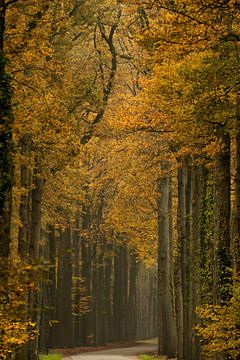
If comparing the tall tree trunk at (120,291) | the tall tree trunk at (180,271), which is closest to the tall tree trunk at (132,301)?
the tall tree trunk at (120,291)

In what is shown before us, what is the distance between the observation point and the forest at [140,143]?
1346cm

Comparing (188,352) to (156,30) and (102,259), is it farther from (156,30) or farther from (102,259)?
(102,259)

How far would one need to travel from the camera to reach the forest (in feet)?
44.2

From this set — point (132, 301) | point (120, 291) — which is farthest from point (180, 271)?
point (132, 301)

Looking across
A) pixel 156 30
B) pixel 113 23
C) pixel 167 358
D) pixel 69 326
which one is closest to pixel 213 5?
pixel 156 30

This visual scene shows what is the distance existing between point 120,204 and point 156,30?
754 inches

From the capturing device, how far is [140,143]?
928 inches

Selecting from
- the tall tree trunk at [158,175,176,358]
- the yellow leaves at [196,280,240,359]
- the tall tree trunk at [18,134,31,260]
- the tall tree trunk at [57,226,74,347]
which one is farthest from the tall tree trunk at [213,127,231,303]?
the tall tree trunk at [57,226,74,347]

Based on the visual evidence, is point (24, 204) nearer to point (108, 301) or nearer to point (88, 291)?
point (88, 291)

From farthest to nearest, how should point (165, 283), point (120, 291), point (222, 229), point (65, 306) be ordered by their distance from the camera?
point (120, 291), point (65, 306), point (165, 283), point (222, 229)

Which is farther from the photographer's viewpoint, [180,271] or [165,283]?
[165,283]

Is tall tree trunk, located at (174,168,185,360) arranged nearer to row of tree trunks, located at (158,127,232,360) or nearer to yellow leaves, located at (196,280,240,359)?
row of tree trunks, located at (158,127,232,360)

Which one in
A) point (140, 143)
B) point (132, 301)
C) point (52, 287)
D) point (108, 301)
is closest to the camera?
point (140, 143)

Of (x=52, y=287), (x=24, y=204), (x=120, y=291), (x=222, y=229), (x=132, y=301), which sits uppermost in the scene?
(x=24, y=204)
